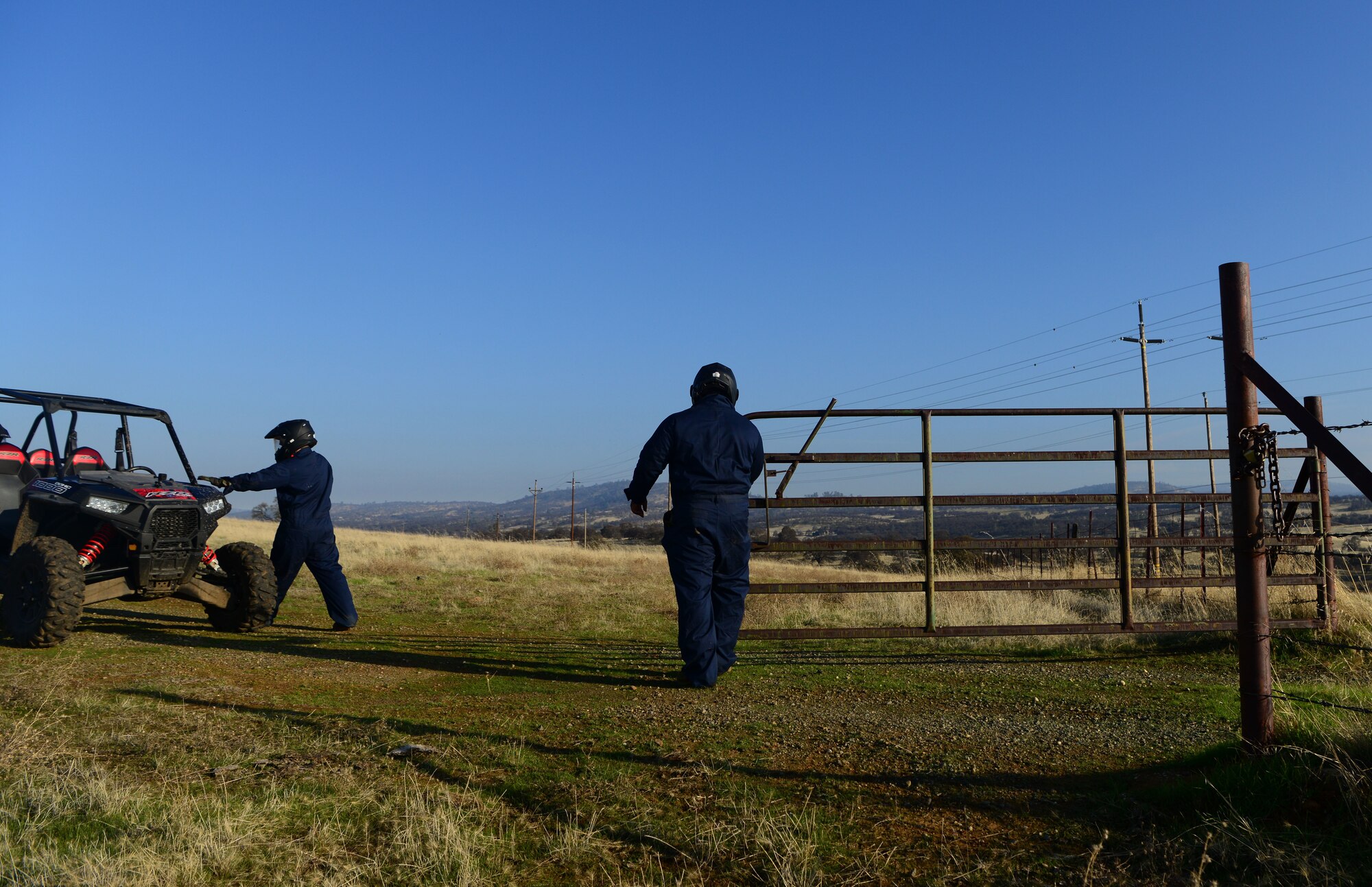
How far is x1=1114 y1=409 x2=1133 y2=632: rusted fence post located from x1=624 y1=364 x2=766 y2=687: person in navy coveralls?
311cm

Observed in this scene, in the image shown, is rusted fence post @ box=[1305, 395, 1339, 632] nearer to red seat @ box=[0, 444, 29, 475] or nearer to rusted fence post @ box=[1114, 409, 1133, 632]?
rusted fence post @ box=[1114, 409, 1133, 632]

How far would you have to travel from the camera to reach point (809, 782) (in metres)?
3.75

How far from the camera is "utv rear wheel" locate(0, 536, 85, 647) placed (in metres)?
7.01

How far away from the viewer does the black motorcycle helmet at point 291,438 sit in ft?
28.4

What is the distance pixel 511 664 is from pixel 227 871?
4079mm

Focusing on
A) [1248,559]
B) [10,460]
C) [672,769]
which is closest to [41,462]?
[10,460]

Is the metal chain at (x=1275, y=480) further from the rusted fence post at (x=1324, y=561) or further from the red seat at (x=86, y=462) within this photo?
the red seat at (x=86, y=462)

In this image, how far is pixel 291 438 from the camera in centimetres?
868

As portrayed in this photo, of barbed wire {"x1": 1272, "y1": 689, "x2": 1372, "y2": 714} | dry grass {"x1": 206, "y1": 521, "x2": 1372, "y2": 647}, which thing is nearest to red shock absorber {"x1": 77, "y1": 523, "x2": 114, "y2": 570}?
dry grass {"x1": 206, "y1": 521, "x2": 1372, "y2": 647}

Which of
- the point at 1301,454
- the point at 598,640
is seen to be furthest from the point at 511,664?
the point at 1301,454

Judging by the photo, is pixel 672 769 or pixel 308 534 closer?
pixel 672 769

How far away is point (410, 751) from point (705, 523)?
7.83 feet

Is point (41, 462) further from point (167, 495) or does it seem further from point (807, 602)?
point (807, 602)

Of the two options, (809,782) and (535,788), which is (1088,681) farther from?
(535,788)
